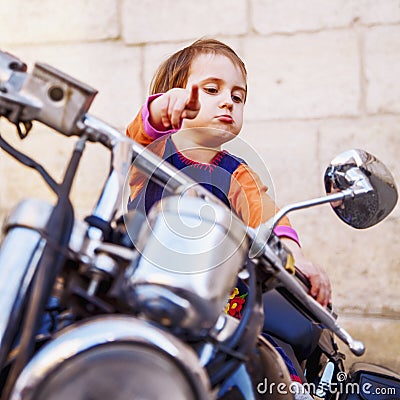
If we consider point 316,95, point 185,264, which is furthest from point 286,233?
point 316,95

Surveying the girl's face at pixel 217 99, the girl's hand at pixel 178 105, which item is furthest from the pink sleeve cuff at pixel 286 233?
the girl's hand at pixel 178 105

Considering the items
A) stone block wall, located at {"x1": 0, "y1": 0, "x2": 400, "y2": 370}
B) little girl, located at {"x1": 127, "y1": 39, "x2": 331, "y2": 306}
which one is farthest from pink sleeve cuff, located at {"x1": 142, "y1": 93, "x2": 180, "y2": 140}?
stone block wall, located at {"x1": 0, "y1": 0, "x2": 400, "y2": 370}

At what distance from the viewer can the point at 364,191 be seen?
1.27m

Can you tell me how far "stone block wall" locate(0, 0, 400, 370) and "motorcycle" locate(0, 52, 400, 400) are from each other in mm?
2455

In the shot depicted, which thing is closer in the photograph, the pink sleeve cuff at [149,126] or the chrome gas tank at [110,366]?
the chrome gas tank at [110,366]

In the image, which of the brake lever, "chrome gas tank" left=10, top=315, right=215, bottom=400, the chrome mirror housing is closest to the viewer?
"chrome gas tank" left=10, top=315, right=215, bottom=400

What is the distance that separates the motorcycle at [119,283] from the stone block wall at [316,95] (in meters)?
2.45

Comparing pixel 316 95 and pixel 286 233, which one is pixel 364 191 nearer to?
pixel 286 233

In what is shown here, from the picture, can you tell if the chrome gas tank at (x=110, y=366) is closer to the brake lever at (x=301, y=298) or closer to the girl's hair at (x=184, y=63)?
the brake lever at (x=301, y=298)

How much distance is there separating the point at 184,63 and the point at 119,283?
130 centimetres

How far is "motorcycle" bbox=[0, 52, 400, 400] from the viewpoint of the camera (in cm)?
89

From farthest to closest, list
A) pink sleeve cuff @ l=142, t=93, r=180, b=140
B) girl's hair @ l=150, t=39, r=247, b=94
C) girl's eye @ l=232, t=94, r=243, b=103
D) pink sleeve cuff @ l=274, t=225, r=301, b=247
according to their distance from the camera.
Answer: girl's hair @ l=150, t=39, r=247, b=94
girl's eye @ l=232, t=94, r=243, b=103
pink sleeve cuff @ l=274, t=225, r=301, b=247
pink sleeve cuff @ l=142, t=93, r=180, b=140

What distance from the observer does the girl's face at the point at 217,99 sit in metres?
1.68

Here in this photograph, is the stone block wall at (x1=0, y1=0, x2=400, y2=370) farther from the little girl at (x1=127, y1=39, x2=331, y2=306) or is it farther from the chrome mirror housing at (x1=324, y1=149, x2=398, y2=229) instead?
the chrome mirror housing at (x1=324, y1=149, x2=398, y2=229)
